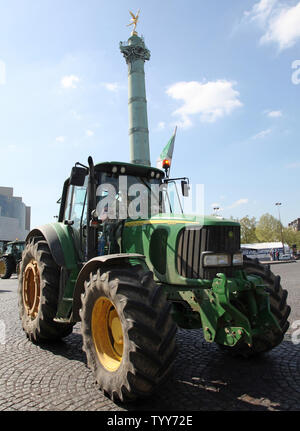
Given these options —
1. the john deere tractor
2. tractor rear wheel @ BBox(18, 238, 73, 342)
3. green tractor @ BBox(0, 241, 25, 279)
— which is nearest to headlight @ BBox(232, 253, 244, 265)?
the john deere tractor

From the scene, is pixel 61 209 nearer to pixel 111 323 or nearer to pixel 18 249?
pixel 111 323

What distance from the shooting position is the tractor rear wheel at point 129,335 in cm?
257

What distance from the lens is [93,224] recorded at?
411cm

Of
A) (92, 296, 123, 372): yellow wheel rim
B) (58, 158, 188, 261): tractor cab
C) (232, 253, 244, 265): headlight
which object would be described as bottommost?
(92, 296, 123, 372): yellow wheel rim

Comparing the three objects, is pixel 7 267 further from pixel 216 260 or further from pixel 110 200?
pixel 216 260

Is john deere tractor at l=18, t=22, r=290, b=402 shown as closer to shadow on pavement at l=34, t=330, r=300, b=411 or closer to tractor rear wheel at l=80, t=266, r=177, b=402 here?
tractor rear wheel at l=80, t=266, r=177, b=402

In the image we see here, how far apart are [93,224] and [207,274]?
1627mm

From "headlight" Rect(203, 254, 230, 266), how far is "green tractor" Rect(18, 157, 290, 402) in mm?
11

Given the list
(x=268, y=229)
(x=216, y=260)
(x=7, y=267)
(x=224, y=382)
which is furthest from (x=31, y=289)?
(x=268, y=229)

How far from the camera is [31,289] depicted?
523 cm

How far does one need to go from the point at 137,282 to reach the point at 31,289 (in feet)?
10.0

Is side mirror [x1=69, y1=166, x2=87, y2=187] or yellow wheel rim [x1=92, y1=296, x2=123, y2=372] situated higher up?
side mirror [x1=69, y1=166, x2=87, y2=187]

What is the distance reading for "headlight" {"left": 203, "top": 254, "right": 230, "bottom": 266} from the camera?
3.39 m

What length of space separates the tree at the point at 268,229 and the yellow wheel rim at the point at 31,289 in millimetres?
59292
